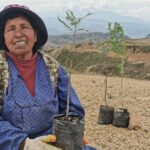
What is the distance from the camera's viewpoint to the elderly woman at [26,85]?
3034 millimetres

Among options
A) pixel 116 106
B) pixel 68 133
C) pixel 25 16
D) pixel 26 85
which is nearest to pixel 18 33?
pixel 25 16

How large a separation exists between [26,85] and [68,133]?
1.62 ft

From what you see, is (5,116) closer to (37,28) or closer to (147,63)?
(37,28)

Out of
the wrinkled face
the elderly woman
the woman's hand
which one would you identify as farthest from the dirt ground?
the woman's hand

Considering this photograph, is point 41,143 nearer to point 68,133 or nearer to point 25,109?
point 68,133

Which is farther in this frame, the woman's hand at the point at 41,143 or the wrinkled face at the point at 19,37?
the wrinkled face at the point at 19,37

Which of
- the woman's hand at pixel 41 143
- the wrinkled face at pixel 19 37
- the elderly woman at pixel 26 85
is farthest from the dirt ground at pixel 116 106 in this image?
the woman's hand at pixel 41 143

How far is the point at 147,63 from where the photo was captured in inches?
758

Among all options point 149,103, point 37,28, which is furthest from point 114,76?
point 37,28

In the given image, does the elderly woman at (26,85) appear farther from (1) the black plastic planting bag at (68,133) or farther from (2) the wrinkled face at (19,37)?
(1) the black plastic planting bag at (68,133)

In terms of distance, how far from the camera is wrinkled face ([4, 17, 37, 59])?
3.17 m

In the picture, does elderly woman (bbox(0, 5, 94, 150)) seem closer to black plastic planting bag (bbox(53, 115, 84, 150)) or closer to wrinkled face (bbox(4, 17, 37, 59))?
wrinkled face (bbox(4, 17, 37, 59))

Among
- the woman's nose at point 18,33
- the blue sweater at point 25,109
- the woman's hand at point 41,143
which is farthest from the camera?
the woman's nose at point 18,33

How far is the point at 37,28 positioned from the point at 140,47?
20.1 metres
